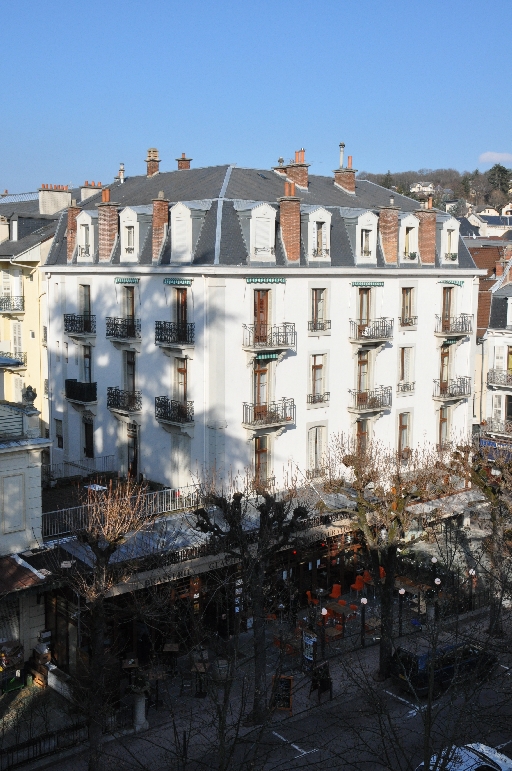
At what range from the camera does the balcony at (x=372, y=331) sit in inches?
1379

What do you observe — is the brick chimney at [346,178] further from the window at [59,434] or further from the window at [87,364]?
the window at [59,434]

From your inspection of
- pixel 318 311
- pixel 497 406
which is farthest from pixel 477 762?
pixel 497 406

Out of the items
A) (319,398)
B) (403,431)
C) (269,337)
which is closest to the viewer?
(269,337)

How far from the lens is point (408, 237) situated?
123 feet

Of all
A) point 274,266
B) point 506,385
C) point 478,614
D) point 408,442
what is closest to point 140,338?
point 274,266

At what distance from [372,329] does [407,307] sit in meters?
2.96

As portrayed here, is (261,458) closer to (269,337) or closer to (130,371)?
(269,337)

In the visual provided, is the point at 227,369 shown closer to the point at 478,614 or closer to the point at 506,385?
the point at 478,614

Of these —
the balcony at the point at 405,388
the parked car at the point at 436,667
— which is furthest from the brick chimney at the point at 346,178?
the parked car at the point at 436,667

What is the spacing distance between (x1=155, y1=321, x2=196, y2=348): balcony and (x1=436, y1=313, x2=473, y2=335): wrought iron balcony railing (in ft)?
42.0

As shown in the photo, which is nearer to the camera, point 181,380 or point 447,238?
point 181,380

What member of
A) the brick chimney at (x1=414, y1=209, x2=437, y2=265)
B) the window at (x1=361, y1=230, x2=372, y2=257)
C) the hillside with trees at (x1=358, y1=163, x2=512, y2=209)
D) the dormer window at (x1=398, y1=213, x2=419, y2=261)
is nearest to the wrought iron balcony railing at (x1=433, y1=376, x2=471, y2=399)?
the brick chimney at (x1=414, y1=209, x2=437, y2=265)

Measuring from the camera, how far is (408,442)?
126ft

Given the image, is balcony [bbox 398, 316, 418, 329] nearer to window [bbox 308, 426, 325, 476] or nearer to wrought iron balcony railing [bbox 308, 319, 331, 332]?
wrought iron balcony railing [bbox 308, 319, 331, 332]
